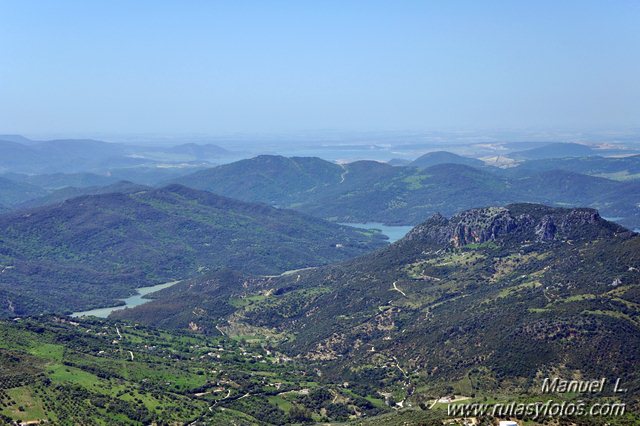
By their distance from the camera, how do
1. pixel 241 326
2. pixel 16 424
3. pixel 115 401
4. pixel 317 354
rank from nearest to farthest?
pixel 16 424 < pixel 115 401 < pixel 317 354 < pixel 241 326

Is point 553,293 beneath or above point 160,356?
above

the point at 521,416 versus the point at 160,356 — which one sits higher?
the point at 521,416

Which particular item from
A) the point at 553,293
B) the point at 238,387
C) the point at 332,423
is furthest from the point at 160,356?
the point at 553,293

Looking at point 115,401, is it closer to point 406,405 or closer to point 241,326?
point 406,405

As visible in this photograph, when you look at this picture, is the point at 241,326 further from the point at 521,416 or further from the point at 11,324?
the point at 521,416

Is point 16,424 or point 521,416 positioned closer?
point 521,416

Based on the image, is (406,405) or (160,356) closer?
(406,405)

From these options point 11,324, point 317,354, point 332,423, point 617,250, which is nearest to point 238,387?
point 332,423

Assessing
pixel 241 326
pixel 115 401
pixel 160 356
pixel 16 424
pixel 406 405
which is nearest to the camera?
pixel 16 424

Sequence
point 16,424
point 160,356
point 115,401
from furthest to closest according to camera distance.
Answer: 1. point 160,356
2. point 115,401
3. point 16,424
